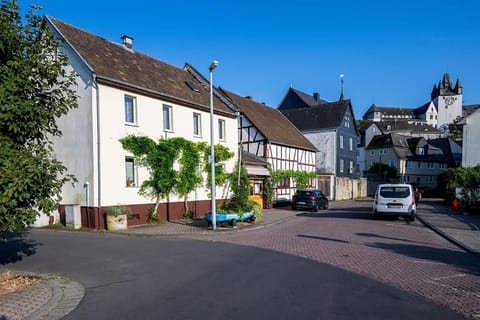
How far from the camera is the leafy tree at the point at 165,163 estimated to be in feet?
51.7

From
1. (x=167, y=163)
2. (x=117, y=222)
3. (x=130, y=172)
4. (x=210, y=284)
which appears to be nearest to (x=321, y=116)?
(x=167, y=163)

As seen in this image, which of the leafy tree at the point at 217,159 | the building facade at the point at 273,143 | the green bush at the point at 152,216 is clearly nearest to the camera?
the green bush at the point at 152,216

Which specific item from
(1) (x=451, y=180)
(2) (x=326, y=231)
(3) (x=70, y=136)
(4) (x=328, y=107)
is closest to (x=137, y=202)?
(3) (x=70, y=136)

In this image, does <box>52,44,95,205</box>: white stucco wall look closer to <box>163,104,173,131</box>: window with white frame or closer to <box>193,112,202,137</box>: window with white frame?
<box>163,104,173,131</box>: window with white frame

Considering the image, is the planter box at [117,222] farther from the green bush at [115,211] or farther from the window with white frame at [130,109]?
the window with white frame at [130,109]

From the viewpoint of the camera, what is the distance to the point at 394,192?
1802 centimetres

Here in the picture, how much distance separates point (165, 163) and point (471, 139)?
1249 inches

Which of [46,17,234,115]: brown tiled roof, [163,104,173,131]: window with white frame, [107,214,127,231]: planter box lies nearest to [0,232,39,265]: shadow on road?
[107,214,127,231]: planter box

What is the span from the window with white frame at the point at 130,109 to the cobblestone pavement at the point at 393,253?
656 centimetres

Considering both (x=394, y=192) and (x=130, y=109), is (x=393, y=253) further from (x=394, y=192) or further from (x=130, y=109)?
(x=130, y=109)

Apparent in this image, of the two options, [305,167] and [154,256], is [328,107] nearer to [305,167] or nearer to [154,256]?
[305,167]

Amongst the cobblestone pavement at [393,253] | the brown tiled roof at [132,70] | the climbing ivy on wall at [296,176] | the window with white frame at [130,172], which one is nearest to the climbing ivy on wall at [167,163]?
the window with white frame at [130,172]

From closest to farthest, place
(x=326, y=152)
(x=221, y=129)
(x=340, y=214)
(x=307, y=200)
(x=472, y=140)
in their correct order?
(x=340, y=214)
(x=221, y=129)
(x=307, y=200)
(x=472, y=140)
(x=326, y=152)

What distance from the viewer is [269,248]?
1039 centimetres
